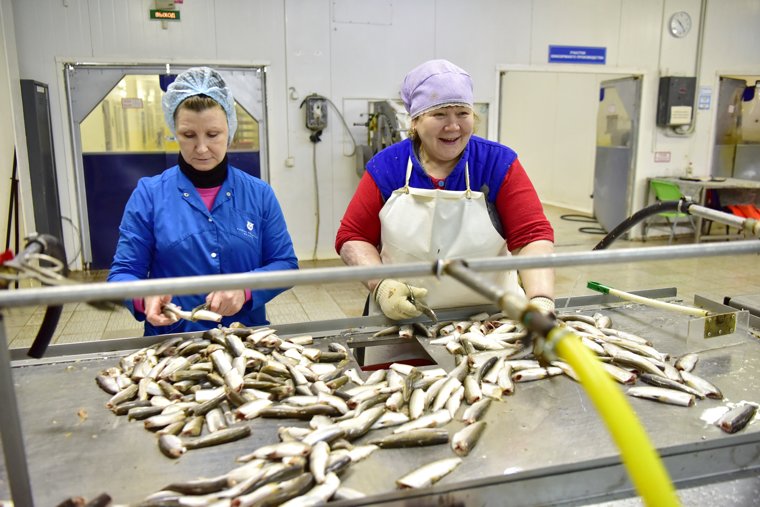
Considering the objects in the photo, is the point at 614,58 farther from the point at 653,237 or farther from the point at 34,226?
the point at 34,226

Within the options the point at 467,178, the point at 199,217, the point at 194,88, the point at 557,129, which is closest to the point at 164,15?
the point at 194,88

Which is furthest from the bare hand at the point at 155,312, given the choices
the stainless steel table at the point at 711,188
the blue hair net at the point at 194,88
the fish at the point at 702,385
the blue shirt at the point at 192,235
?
the stainless steel table at the point at 711,188

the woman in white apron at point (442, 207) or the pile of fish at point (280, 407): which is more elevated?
the woman in white apron at point (442, 207)

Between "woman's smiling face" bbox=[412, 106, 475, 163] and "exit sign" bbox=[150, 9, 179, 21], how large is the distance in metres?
5.35

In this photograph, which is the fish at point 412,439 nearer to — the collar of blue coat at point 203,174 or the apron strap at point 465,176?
the apron strap at point 465,176

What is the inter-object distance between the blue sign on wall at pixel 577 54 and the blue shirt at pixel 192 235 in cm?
674

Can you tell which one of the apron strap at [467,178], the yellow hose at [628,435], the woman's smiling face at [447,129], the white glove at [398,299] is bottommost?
the white glove at [398,299]

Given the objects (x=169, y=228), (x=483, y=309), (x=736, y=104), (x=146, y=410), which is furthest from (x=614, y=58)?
(x=146, y=410)

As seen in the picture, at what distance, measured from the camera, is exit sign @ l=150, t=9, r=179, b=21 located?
6.52m

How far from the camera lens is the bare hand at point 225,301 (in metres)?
2.11

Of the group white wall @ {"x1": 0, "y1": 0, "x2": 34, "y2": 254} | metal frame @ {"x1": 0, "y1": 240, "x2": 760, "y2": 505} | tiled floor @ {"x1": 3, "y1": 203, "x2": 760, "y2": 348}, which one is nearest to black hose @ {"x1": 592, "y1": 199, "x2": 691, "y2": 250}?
metal frame @ {"x1": 0, "y1": 240, "x2": 760, "y2": 505}

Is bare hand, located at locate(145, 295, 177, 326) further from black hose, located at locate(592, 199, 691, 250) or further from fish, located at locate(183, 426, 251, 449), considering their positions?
black hose, located at locate(592, 199, 691, 250)

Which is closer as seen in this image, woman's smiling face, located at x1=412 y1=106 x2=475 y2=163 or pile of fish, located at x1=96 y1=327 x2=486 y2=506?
pile of fish, located at x1=96 y1=327 x2=486 y2=506

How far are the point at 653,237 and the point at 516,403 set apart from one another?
836 cm
